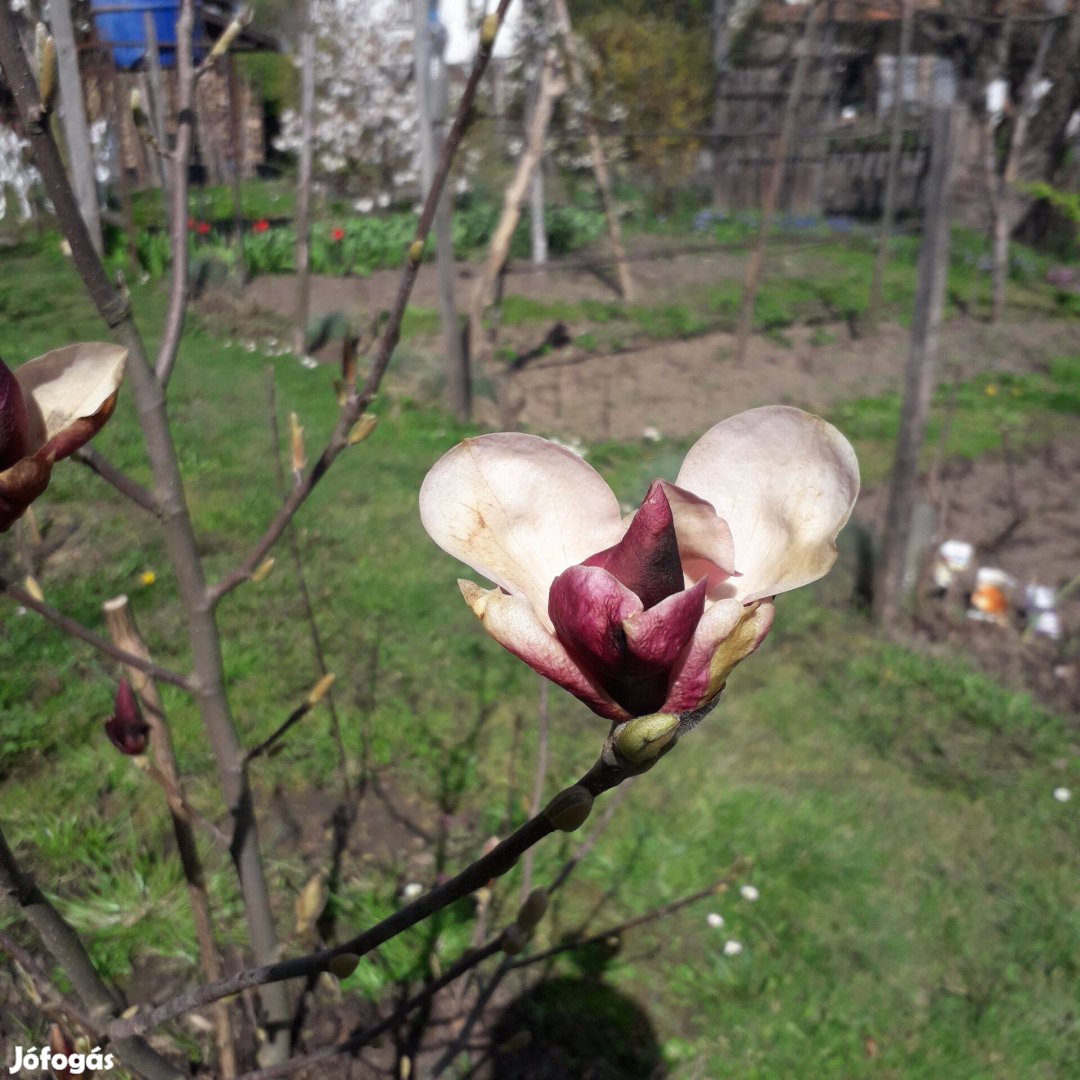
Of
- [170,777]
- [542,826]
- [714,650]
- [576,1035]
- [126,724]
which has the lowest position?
[576,1035]

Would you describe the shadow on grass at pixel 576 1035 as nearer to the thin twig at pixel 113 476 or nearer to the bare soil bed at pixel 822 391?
the thin twig at pixel 113 476

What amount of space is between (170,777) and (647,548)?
0.99 m

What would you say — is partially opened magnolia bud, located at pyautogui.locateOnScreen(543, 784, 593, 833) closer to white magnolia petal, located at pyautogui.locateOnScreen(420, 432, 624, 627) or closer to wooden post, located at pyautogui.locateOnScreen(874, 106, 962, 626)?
white magnolia petal, located at pyautogui.locateOnScreen(420, 432, 624, 627)

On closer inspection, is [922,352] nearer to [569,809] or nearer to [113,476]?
[113,476]

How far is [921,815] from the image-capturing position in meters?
2.81

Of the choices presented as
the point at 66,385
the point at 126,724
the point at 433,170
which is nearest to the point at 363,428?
the point at 66,385

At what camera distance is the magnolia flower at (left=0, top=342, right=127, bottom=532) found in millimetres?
610

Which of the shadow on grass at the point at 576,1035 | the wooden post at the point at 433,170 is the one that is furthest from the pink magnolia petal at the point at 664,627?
the wooden post at the point at 433,170

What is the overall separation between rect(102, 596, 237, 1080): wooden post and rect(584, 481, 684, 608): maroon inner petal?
0.79m

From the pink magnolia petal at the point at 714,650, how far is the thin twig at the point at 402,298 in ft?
1.65

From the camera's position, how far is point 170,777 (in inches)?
50.0

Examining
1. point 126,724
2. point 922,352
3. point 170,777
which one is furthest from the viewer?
point 922,352

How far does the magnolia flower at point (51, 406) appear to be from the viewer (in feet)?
2.00

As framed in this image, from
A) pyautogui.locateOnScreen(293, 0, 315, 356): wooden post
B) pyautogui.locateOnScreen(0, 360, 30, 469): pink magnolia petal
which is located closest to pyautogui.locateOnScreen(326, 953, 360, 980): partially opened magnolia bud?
pyautogui.locateOnScreen(0, 360, 30, 469): pink magnolia petal
